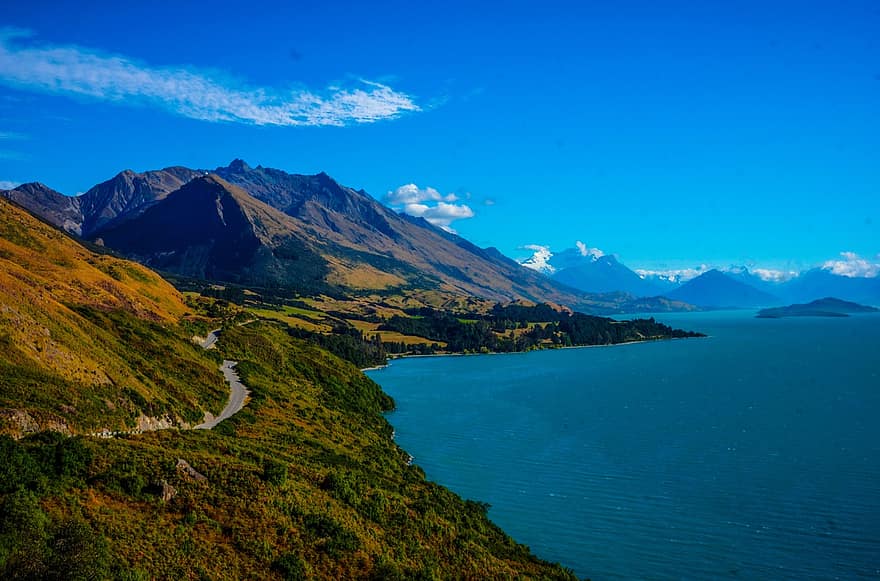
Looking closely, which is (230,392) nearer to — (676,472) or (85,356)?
(85,356)

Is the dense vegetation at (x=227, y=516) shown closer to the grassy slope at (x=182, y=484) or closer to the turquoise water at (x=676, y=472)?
the grassy slope at (x=182, y=484)

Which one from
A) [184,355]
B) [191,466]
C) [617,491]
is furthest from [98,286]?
[617,491]

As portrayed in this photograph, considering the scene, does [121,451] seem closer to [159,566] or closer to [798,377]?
[159,566]

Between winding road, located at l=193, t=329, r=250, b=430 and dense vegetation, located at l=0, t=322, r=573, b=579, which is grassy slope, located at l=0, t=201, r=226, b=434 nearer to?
winding road, located at l=193, t=329, r=250, b=430

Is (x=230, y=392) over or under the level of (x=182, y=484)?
under

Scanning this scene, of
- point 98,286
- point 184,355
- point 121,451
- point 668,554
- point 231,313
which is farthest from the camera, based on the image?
point 231,313

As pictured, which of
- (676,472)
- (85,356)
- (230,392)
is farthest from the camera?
(230,392)

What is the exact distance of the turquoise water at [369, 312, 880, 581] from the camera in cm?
5597

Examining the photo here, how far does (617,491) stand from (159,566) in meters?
56.5

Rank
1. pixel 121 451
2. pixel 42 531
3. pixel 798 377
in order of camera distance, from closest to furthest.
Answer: pixel 42 531, pixel 121 451, pixel 798 377

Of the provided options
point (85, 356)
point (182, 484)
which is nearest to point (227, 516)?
point (182, 484)

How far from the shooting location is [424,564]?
43.9m

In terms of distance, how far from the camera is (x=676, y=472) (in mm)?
80188

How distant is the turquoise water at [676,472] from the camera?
5597cm
